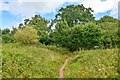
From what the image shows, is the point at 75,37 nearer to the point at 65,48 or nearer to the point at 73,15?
the point at 65,48

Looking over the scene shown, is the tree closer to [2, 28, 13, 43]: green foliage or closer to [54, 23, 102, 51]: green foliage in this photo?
[2, 28, 13, 43]: green foliage

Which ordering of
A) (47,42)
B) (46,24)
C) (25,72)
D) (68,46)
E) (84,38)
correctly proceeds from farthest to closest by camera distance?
(46,24) < (47,42) < (68,46) < (84,38) < (25,72)

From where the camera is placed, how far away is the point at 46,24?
5019 cm

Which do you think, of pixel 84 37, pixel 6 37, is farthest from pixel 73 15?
pixel 84 37

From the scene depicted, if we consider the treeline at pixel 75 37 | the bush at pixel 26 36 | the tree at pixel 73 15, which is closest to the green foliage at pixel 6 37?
the treeline at pixel 75 37

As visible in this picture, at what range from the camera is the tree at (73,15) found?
48781mm

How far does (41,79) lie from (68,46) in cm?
1760

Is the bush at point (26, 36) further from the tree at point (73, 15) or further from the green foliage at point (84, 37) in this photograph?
the tree at point (73, 15)

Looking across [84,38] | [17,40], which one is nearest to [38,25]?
[17,40]

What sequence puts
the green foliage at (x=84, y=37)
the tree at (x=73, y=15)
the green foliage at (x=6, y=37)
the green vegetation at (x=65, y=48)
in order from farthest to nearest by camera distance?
1. the tree at (x=73, y=15)
2. the green foliage at (x=6, y=37)
3. the green foliage at (x=84, y=37)
4. the green vegetation at (x=65, y=48)

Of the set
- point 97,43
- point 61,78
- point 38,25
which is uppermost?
point 38,25

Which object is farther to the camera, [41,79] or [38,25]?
[38,25]

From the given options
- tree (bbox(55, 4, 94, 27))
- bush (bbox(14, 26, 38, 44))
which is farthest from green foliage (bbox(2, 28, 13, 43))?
tree (bbox(55, 4, 94, 27))

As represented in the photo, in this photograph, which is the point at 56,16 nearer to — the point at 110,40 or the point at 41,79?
the point at 110,40
